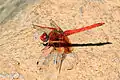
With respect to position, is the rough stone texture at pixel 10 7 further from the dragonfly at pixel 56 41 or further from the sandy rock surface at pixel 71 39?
the dragonfly at pixel 56 41

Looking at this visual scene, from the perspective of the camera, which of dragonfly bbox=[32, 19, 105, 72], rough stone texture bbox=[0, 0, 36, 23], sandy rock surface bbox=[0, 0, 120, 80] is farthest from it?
rough stone texture bbox=[0, 0, 36, 23]

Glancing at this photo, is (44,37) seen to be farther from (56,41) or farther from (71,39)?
(71,39)

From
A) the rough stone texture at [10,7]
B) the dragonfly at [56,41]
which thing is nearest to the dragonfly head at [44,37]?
the dragonfly at [56,41]

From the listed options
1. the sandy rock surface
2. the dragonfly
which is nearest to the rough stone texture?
the sandy rock surface

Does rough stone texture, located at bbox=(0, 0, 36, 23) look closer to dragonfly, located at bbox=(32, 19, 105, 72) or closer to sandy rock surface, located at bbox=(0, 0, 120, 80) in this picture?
sandy rock surface, located at bbox=(0, 0, 120, 80)

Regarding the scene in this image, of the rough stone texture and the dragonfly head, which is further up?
the rough stone texture

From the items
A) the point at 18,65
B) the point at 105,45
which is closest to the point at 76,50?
the point at 105,45

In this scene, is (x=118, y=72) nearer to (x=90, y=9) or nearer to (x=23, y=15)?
(x=90, y=9)

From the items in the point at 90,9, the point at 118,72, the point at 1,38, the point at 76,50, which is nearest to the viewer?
the point at 118,72
